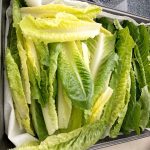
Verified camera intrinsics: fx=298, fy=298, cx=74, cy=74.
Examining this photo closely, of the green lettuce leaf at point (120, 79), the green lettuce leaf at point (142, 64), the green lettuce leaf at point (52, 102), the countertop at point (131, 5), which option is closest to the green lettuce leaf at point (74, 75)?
the green lettuce leaf at point (52, 102)

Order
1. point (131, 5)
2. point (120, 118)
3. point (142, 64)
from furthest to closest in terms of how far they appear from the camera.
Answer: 1. point (131, 5)
2. point (142, 64)
3. point (120, 118)

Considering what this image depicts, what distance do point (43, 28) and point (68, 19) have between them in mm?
67

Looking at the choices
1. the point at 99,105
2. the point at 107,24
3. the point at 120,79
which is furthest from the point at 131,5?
the point at 99,105

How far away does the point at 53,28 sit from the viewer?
2.20ft

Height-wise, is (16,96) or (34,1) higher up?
(34,1)

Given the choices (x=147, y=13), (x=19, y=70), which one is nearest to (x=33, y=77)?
(x=19, y=70)

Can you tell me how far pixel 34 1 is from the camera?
729mm

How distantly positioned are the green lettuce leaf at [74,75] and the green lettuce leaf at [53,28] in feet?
0.09

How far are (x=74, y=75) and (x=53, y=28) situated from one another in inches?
4.6

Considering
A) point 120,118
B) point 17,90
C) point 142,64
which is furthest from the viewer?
point 142,64

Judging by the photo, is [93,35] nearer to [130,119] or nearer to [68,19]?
[68,19]

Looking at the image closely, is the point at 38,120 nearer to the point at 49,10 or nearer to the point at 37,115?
the point at 37,115

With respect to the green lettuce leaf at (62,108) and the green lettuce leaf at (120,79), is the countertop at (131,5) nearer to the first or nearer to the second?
the green lettuce leaf at (120,79)

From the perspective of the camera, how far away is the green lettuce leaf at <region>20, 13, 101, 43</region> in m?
0.67
